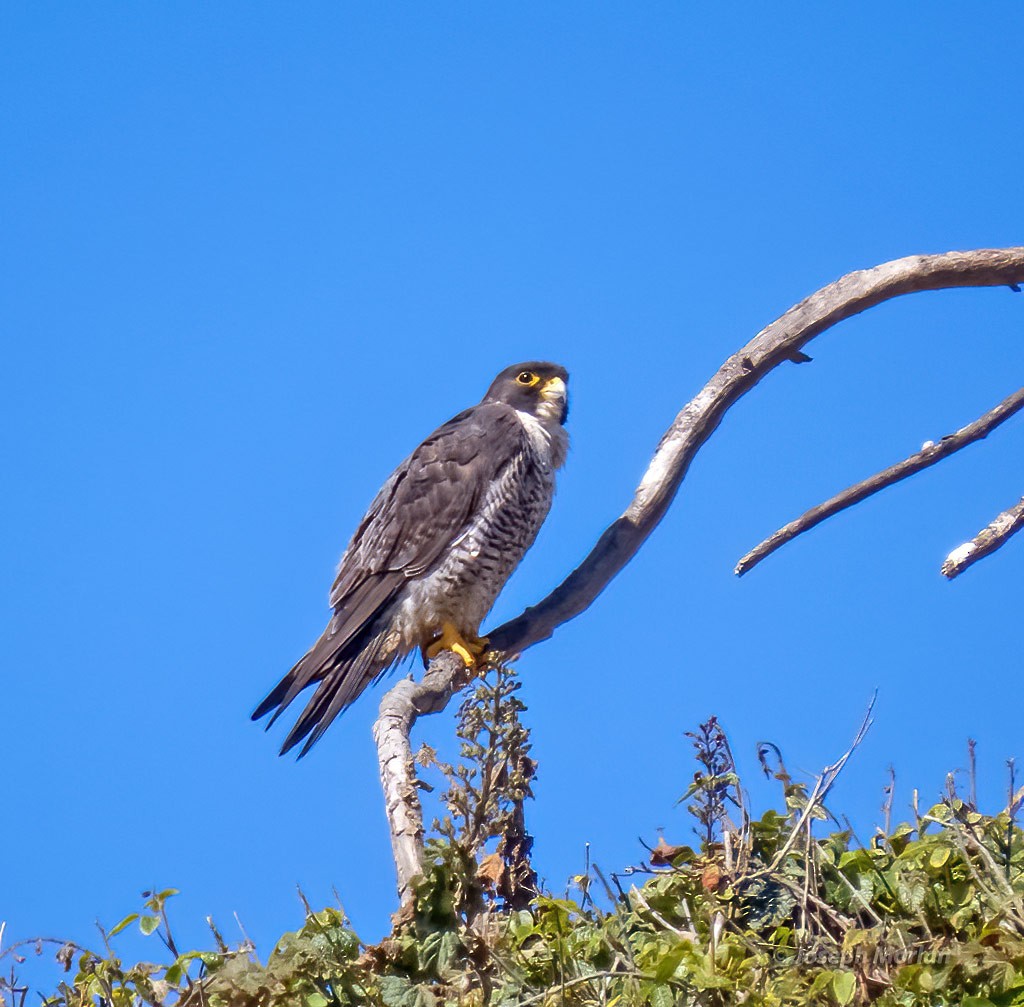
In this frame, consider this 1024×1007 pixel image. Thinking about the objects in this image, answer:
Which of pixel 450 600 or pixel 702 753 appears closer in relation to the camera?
pixel 702 753

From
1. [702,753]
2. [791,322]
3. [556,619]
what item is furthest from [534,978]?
[791,322]

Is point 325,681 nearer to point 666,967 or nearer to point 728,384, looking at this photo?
point 728,384

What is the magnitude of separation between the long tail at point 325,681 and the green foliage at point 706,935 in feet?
5.77

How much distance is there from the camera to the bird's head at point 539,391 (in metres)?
4.84

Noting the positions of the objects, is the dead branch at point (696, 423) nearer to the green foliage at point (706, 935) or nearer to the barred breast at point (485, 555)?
the barred breast at point (485, 555)

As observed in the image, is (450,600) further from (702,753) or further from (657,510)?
(702,753)

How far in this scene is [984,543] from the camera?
2.47 m

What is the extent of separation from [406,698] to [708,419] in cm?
120

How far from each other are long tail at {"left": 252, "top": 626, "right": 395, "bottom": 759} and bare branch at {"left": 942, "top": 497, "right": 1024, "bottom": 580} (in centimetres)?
207

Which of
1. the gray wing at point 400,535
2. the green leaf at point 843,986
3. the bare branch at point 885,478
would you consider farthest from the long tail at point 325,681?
the green leaf at point 843,986

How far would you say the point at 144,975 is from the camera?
187 cm

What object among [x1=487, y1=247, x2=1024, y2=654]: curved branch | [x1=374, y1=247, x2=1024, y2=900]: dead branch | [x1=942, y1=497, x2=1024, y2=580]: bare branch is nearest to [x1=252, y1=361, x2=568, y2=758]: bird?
[x1=374, y1=247, x2=1024, y2=900]: dead branch

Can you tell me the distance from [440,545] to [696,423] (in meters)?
1.23

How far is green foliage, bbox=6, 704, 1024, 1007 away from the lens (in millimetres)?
1608
